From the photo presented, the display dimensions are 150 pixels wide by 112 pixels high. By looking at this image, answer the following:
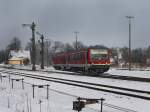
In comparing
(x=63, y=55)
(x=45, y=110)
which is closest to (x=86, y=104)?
(x=45, y=110)

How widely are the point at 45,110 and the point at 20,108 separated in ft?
3.86

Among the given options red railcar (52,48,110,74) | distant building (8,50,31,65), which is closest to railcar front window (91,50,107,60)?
red railcar (52,48,110,74)

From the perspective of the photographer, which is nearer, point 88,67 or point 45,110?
point 45,110

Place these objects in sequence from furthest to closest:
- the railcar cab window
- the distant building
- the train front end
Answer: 1. the distant building
2. the railcar cab window
3. the train front end

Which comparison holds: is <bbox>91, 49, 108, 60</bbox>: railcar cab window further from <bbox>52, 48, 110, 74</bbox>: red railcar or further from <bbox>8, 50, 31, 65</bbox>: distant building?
<bbox>8, 50, 31, 65</bbox>: distant building

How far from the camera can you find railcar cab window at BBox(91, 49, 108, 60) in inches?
1389

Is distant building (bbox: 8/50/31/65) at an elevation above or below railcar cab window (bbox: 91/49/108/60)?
above

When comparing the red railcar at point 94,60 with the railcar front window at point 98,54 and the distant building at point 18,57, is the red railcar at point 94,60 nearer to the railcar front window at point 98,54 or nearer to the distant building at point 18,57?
the railcar front window at point 98,54

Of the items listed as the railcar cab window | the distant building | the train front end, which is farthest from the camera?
the distant building

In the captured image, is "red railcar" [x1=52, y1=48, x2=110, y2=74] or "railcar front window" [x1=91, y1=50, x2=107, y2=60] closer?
"red railcar" [x1=52, y1=48, x2=110, y2=74]

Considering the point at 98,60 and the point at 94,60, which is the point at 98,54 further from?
the point at 94,60

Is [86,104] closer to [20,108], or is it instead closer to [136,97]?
[20,108]

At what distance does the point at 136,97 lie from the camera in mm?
14758

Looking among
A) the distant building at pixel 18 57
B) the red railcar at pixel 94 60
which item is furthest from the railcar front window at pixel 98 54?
the distant building at pixel 18 57
